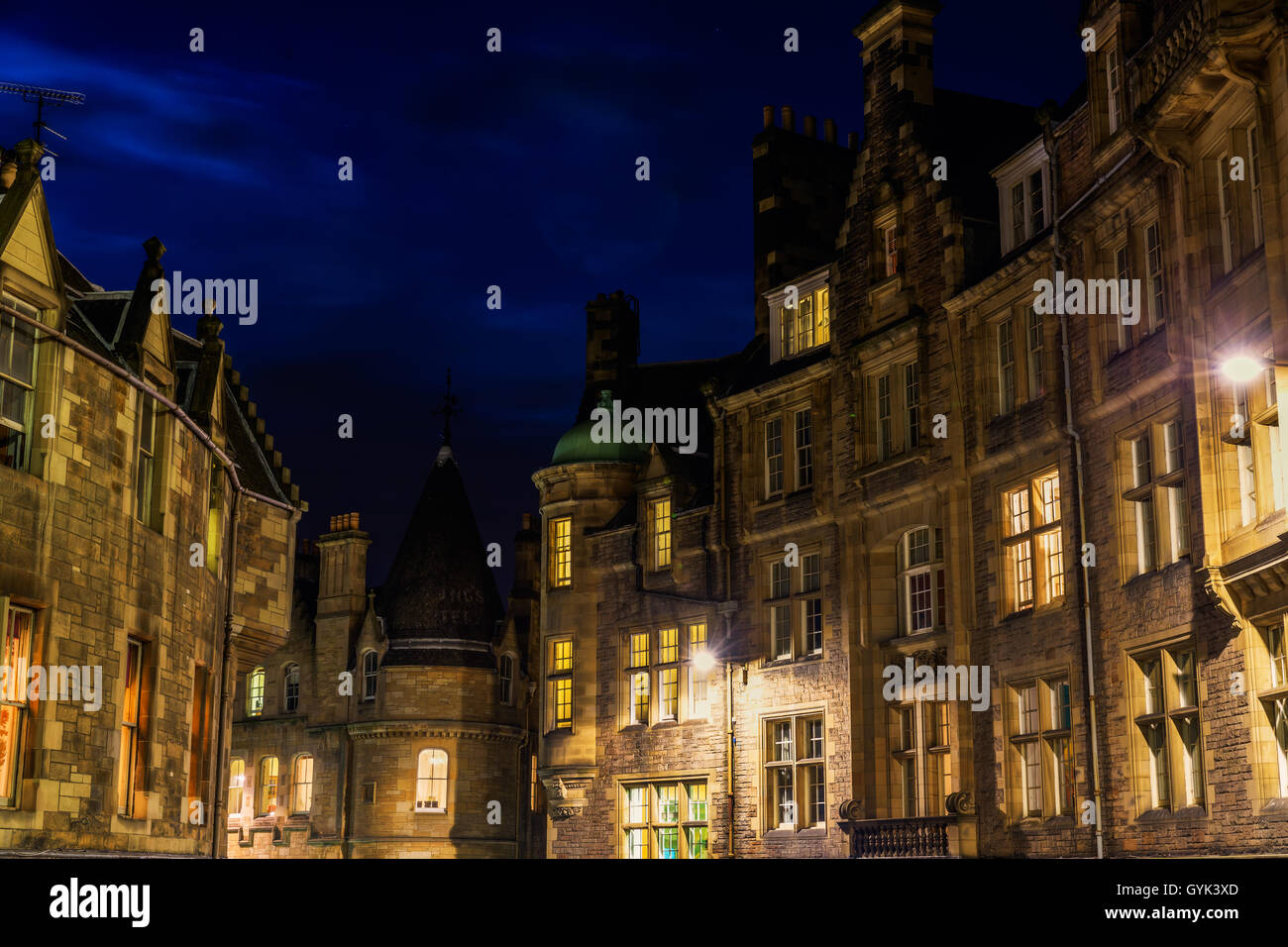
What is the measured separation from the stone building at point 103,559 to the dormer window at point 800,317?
42.5ft

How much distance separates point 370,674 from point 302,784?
471cm

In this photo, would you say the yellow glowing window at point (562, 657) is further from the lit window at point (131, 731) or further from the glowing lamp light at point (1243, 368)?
the glowing lamp light at point (1243, 368)

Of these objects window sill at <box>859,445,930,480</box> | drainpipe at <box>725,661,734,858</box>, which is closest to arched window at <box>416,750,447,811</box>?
drainpipe at <box>725,661,734,858</box>

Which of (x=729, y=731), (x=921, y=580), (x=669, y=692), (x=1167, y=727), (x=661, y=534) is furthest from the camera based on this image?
(x=661, y=534)

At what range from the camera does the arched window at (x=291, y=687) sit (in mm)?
56844

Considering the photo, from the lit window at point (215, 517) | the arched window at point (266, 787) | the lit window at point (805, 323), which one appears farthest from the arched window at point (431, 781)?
the lit window at point (215, 517)

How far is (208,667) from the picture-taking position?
2472 centimetres

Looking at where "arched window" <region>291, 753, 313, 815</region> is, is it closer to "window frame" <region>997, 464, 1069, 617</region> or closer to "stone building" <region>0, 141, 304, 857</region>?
"stone building" <region>0, 141, 304, 857</region>

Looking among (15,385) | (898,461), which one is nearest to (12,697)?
(15,385)

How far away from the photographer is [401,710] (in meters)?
53.6

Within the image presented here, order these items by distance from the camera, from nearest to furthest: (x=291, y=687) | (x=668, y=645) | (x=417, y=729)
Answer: (x=668, y=645), (x=417, y=729), (x=291, y=687)

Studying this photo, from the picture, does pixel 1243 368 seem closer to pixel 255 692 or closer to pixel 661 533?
pixel 661 533

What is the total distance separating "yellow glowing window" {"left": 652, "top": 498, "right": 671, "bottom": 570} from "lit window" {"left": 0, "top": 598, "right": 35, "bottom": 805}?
66.6 ft
